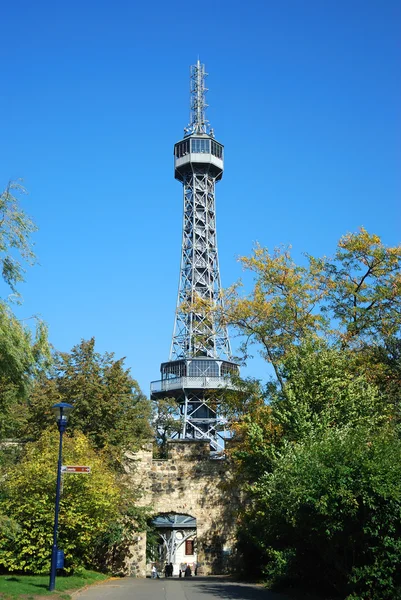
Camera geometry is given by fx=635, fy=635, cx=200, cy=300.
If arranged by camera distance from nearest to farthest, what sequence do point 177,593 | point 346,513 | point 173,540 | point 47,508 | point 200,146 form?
point 346,513 < point 177,593 < point 47,508 < point 173,540 < point 200,146

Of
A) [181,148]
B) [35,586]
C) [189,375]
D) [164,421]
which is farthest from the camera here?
[181,148]

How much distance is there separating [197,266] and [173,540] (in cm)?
4042

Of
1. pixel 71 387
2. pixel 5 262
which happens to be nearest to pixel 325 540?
pixel 5 262

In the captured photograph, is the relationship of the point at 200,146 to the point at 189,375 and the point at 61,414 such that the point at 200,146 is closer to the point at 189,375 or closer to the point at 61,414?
the point at 189,375

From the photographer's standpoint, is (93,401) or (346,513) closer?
(346,513)

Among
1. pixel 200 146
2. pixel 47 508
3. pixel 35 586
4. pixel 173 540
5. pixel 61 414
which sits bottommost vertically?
pixel 35 586

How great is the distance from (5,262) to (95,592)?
8.98 meters

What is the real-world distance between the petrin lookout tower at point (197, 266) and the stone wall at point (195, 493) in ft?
141

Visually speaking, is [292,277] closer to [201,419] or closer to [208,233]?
[201,419]

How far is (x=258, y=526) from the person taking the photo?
20.8 meters

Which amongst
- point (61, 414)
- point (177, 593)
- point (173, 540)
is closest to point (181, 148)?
point (173, 540)

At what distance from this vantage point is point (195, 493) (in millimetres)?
27734

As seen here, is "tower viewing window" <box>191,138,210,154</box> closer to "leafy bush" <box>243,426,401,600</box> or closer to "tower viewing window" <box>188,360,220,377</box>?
"tower viewing window" <box>188,360,220,377</box>

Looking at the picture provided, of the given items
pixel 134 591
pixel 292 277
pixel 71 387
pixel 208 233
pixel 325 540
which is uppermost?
pixel 208 233
